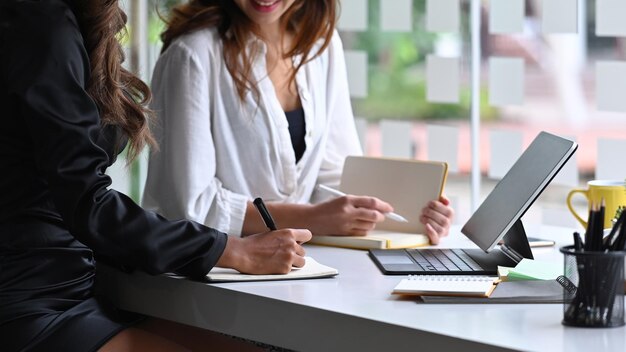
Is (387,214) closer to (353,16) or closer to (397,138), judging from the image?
(397,138)

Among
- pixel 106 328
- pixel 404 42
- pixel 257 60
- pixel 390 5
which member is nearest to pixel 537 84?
pixel 404 42

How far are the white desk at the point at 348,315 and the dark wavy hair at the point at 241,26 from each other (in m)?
0.56

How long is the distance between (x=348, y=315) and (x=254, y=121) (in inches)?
34.5

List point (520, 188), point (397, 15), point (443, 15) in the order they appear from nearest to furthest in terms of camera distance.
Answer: point (520, 188) → point (443, 15) → point (397, 15)

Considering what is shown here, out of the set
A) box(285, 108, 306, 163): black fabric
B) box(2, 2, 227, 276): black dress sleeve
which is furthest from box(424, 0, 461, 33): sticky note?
box(2, 2, 227, 276): black dress sleeve

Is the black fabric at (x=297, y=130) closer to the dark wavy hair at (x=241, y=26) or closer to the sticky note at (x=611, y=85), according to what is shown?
the dark wavy hair at (x=241, y=26)

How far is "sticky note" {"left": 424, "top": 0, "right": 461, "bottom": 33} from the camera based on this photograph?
3109mm

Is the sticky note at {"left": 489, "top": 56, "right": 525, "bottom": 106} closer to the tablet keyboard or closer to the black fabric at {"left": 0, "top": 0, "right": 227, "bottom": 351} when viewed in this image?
the tablet keyboard

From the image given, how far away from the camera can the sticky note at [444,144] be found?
3143mm

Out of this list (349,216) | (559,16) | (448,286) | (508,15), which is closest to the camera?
(448,286)

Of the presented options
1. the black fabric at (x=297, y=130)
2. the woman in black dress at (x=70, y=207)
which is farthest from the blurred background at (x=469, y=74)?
the black fabric at (x=297, y=130)

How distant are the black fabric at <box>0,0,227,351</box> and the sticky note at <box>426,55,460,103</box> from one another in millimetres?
1422

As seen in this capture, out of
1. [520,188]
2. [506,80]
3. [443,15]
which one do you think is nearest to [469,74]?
[506,80]

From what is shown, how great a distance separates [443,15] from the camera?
123 inches
